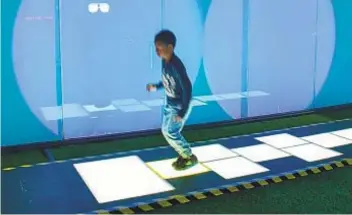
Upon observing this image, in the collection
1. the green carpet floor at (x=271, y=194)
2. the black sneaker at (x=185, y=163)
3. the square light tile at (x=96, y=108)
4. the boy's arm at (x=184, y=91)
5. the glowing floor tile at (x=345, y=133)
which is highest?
the boy's arm at (x=184, y=91)

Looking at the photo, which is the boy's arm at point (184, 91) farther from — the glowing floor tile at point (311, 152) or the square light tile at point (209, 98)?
the square light tile at point (209, 98)

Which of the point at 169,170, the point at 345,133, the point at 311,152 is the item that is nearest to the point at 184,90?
the point at 169,170

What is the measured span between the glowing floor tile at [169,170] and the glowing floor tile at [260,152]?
0.66m

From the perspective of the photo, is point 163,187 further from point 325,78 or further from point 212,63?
point 325,78

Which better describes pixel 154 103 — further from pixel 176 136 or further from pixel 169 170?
pixel 176 136

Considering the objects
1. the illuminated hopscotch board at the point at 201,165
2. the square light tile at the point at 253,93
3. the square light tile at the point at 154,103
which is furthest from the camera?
the square light tile at the point at 253,93

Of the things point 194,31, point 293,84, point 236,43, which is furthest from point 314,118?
point 194,31

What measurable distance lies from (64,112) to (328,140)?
10.4 ft

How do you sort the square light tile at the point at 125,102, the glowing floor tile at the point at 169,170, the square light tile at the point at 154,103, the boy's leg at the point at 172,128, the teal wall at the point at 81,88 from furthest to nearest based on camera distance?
the square light tile at the point at 154,103
the square light tile at the point at 125,102
the teal wall at the point at 81,88
the glowing floor tile at the point at 169,170
the boy's leg at the point at 172,128

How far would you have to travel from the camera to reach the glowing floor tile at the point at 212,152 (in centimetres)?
513

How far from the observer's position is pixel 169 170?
15.4 feet

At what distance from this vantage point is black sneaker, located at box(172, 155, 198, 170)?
448 centimetres

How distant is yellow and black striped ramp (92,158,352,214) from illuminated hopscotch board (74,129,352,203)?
0.68ft

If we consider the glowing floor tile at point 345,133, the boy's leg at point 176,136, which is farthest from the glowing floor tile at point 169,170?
the glowing floor tile at point 345,133
